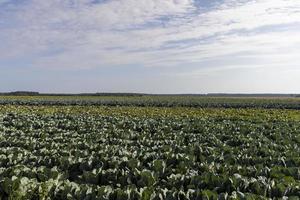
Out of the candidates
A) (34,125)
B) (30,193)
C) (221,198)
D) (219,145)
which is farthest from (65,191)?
(34,125)

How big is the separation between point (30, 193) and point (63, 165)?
3.16 metres

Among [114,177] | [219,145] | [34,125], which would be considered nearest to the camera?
[114,177]

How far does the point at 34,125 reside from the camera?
70.0 ft

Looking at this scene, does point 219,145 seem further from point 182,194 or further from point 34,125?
point 34,125

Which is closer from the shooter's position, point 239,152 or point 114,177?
point 114,177

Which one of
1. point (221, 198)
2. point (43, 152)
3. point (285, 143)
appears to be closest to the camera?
point (221, 198)

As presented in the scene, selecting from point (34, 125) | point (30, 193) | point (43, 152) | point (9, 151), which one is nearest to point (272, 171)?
point (30, 193)

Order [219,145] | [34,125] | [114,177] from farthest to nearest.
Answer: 1. [34,125]
2. [219,145]
3. [114,177]

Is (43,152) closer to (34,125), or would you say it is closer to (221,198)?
(221,198)

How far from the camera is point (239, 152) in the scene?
504 inches

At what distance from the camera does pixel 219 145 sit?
1432cm

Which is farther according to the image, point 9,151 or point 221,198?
point 9,151

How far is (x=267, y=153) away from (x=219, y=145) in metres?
2.19

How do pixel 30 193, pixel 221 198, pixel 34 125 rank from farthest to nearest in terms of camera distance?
1. pixel 34 125
2. pixel 30 193
3. pixel 221 198
